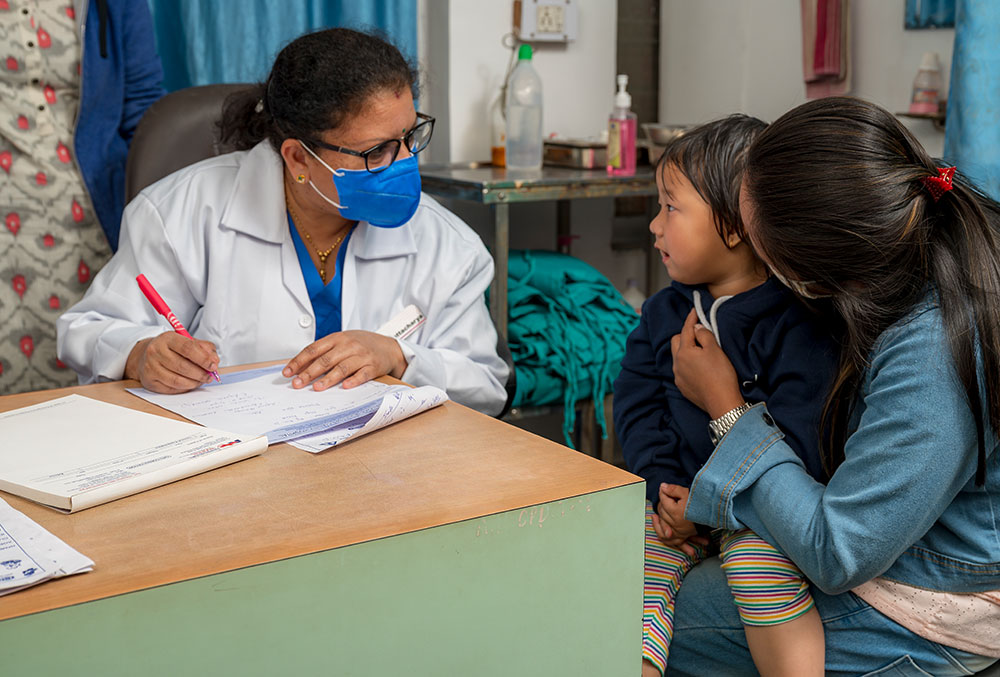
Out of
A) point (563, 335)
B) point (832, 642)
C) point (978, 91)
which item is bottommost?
point (832, 642)

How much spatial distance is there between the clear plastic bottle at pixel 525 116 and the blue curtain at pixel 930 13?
3.03 ft

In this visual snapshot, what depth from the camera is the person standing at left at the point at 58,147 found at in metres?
2.19

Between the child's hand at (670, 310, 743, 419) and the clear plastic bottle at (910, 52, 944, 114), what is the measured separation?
1126 mm

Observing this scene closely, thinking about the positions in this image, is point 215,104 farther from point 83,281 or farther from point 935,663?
point 935,663

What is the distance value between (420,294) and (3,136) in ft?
3.76

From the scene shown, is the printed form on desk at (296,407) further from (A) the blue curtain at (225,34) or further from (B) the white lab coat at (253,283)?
(A) the blue curtain at (225,34)

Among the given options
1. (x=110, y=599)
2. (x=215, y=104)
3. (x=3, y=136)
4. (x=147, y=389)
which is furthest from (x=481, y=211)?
(x=110, y=599)

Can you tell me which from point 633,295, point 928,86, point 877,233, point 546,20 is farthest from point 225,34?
point 877,233

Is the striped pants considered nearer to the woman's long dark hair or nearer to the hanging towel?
the woman's long dark hair

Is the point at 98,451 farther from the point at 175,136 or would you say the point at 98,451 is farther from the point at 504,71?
the point at 504,71

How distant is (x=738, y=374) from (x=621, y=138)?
138 centimetres

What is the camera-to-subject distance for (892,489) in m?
0.97

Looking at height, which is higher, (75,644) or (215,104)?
(215,104)

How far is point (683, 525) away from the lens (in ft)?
4.19
